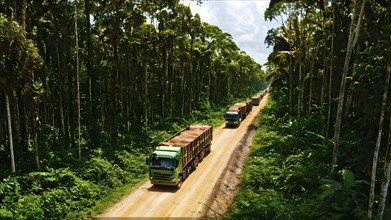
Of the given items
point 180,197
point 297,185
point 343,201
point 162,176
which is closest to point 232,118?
point 162,176

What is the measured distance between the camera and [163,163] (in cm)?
2259

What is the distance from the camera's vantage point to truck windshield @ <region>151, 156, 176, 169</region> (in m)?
22.4

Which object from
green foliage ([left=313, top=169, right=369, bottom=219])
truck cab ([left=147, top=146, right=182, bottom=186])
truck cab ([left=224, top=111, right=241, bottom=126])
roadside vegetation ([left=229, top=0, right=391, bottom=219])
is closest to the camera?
green foliage ([left=313, top=169, right=369, bottom=219])

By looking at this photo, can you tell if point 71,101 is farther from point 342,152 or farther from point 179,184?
point 342,152

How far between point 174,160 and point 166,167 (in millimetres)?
727

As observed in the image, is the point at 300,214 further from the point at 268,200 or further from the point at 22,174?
the point at 22,174

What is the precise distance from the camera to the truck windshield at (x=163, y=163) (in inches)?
882

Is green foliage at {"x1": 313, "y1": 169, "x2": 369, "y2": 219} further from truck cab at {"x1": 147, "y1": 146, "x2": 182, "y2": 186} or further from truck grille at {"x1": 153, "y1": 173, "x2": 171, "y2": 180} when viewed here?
truck grille at {"x1": 153, "y1": 173, "x2": 171, "y2": 180}

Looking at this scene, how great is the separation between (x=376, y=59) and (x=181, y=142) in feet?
47.5

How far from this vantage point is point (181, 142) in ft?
83.1

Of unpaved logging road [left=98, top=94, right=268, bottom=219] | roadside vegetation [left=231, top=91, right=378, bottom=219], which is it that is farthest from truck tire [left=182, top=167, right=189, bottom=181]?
roadside vegetation [left=231, top=91, right=378, bottom=219]

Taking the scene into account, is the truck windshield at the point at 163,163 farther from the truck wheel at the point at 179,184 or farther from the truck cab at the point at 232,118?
the truck cab at the point at 232,118

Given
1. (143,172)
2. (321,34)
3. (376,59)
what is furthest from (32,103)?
(321,34)

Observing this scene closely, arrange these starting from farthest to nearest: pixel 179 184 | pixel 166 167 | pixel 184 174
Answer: pixel 184 174 → pixel 179 184 → pixel 166 167
